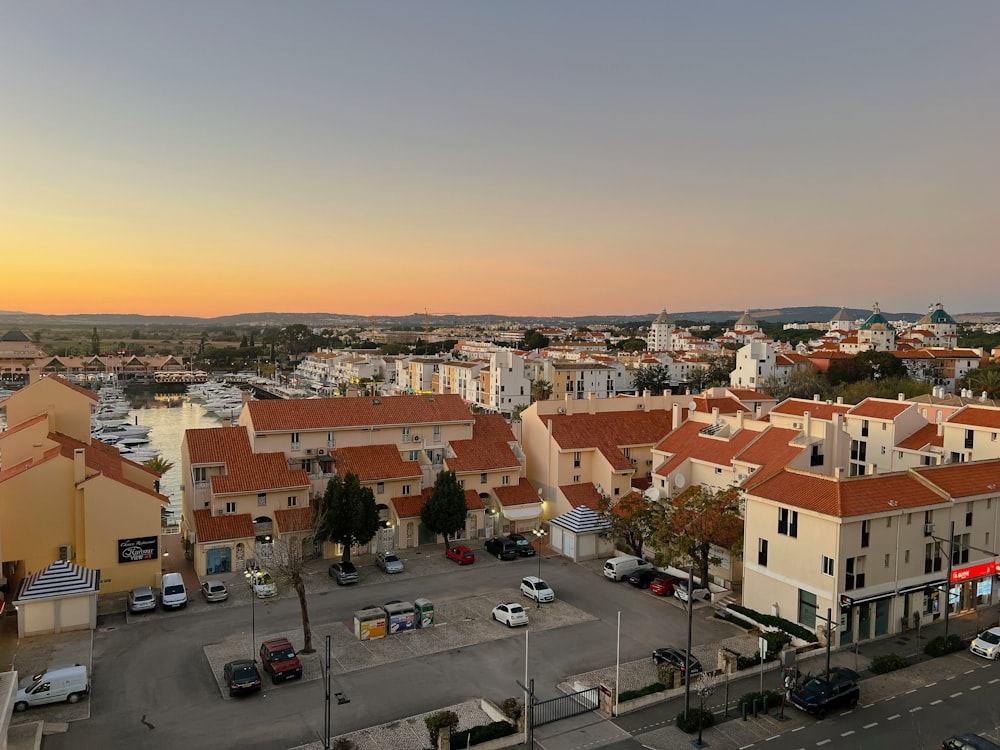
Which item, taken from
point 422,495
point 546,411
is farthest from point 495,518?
point 546,411

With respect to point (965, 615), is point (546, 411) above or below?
above

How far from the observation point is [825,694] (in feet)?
68.3

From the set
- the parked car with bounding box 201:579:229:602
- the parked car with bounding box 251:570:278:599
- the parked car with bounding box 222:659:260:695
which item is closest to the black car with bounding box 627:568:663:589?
the parked car with bounding box 251:570:278:599

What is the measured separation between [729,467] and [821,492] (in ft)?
32.5

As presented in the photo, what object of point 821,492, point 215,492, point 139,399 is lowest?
point 139,399

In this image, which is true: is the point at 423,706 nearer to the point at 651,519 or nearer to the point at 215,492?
the point at 651,519

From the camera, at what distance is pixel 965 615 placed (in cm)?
2886

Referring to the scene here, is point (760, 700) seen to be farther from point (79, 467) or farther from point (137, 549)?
point (79, 467)

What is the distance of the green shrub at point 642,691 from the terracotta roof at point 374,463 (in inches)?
762

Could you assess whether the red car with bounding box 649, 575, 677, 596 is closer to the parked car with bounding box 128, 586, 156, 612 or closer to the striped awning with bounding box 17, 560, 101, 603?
the parked car with bounding box 128, 586, 156, 612

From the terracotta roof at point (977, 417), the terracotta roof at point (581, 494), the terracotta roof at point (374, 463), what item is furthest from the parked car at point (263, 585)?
the terracotta roof at point (977, 417)

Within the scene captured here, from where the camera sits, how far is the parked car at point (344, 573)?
3189cm

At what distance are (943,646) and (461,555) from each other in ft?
66.4

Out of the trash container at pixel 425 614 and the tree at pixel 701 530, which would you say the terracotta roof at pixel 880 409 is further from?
the trash container at pixel 425 614
